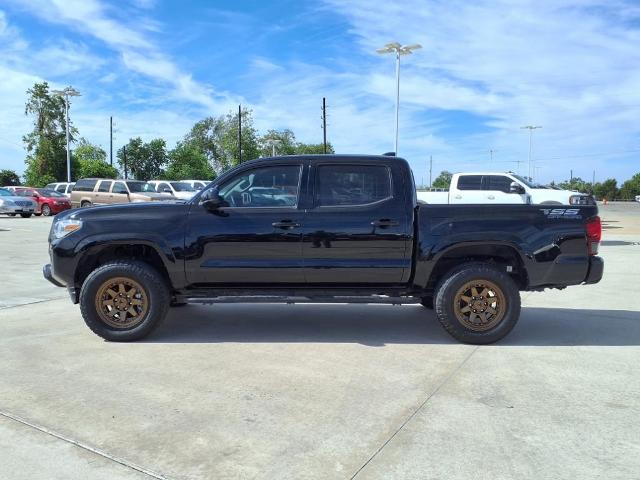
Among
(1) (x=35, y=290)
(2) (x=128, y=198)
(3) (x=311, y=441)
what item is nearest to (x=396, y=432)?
(3) (x=311, y=441)

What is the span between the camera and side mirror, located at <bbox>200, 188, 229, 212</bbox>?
5311mm

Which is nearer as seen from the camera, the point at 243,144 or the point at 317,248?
the point at 317,248

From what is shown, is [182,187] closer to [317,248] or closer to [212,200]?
[212,200]

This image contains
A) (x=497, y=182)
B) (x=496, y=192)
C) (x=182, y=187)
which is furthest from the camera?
(x=182, y=187)

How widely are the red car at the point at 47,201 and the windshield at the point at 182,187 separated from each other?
585 cm

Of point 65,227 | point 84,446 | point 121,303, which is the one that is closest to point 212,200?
point 121,303

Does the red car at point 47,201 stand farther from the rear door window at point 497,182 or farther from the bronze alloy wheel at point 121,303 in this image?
the bronze alloy wheel at point 121,303

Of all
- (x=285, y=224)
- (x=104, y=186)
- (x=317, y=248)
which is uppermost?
(x=104, y=186)

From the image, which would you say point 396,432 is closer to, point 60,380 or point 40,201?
point 60,380

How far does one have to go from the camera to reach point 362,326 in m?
6.18

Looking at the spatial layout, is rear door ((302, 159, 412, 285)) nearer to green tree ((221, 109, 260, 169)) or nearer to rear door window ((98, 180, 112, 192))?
rear door window ((98, 180, 112, 192))

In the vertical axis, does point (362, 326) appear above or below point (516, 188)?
below

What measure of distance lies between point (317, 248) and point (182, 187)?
81.4ft

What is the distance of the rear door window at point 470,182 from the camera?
1655 centimetres
